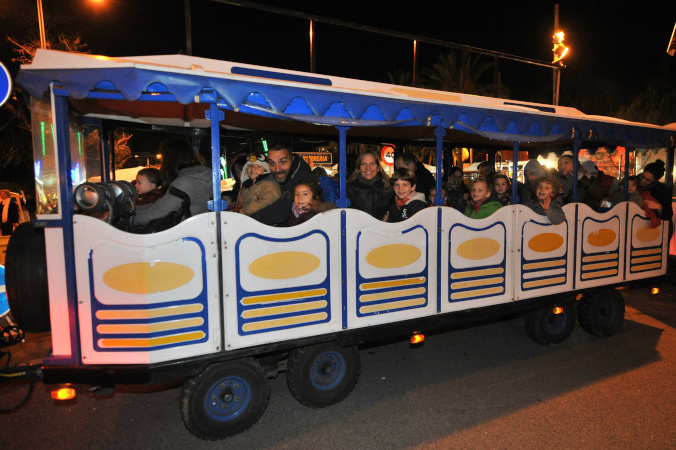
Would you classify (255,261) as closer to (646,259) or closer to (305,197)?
(305,197)

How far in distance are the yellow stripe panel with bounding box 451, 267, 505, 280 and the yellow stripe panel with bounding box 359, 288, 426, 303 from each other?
45 cm

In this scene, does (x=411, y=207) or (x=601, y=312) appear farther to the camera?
(x=601, y=312)

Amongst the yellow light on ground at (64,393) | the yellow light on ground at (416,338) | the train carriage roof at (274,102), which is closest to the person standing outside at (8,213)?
the train carriage roof at (274,102)

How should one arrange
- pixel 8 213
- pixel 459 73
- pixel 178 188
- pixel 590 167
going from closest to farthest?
pixel 178 188 < pixel 590 167 < pixel 8 213 < pixel 459 73

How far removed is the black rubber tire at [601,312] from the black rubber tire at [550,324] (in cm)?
29

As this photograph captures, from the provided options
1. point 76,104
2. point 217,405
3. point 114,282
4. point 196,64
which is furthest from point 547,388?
point 76,104

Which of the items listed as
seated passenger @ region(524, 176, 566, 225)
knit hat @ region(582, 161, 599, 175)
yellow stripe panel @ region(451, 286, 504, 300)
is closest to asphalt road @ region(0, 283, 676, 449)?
yellow stripe panel @ region(451, 286, 504, 300)

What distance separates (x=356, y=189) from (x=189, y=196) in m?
2.09

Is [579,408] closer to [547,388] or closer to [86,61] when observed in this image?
[547,388]

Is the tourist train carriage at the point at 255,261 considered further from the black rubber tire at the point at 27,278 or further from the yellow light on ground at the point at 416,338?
the yellow light on ground at the point at 416,338

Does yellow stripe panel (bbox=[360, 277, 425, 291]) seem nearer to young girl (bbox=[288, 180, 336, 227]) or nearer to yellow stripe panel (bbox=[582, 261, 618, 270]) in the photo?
young girl (bbox=[288, 180, 336, 227])

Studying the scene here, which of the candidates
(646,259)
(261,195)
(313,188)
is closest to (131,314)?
(261,195)

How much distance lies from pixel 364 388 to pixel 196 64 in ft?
11.9

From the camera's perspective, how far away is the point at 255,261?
3270mm
